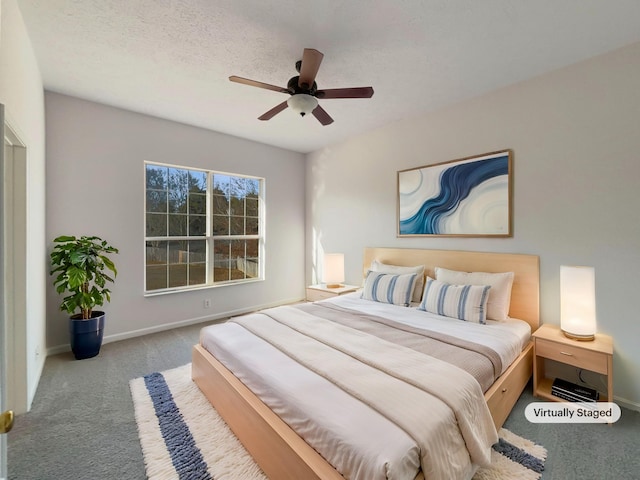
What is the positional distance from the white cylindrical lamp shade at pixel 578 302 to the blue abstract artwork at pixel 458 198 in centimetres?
69

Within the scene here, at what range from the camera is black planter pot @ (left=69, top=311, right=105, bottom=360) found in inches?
114

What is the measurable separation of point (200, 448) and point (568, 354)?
8.66 ft

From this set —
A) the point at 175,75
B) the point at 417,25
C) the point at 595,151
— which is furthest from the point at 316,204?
the point at 595,151

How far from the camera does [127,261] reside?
11.4 ft

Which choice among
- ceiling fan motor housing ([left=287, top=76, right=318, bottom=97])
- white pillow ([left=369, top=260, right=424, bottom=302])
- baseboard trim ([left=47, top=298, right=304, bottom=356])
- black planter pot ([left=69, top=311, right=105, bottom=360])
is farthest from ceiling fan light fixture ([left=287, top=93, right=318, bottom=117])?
baseboard trim ([left=47, top=298, right=304, bottom=356])

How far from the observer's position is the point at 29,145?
2273 mm

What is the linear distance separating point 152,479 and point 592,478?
238 centimetres

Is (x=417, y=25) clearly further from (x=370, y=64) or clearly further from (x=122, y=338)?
(x=122, y=338)

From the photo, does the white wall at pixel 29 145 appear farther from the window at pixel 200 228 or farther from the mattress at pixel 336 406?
the mattress at pixel 336 406

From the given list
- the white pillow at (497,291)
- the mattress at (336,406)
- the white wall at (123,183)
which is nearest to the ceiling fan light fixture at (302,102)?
the mattress at (336,406)

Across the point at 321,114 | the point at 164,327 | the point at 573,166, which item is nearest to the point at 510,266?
the point at 573,166

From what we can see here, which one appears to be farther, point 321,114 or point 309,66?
point 321,114

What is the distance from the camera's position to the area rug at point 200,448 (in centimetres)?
159

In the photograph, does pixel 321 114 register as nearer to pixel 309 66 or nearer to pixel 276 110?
pixel 276 110
